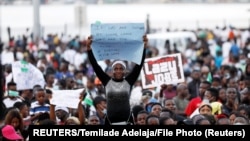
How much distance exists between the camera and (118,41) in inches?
416

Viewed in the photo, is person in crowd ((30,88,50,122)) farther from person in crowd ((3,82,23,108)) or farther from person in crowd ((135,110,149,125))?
person in crowd ((135,110,149,125))

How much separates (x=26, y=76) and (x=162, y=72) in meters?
2.06

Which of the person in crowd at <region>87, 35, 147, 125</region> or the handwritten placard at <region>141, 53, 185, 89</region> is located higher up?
the person in crowd at <region>87, 35, 147, 125</region>

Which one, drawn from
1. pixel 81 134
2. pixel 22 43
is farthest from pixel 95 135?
pixel 22 43

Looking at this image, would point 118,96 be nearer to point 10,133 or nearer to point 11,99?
point 10,133

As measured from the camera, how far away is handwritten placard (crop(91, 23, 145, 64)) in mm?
10477

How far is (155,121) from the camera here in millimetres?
10750

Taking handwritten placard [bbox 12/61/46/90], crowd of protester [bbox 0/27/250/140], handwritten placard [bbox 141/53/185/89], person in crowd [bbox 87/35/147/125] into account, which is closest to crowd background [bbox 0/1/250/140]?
crowd of protester [bbox 0/27/250/140]

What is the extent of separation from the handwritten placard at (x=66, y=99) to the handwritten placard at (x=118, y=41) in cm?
71

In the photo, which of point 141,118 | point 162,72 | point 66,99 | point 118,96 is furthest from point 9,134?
point 162,72

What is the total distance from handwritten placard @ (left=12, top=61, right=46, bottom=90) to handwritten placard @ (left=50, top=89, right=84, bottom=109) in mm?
3332

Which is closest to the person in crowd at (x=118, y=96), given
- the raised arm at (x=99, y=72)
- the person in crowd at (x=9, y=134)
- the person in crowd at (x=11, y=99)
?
the raised arm at (x=99, y=72)

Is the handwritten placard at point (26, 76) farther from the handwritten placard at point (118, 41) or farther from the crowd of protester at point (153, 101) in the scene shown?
the handwritten placard at point (118, 41)

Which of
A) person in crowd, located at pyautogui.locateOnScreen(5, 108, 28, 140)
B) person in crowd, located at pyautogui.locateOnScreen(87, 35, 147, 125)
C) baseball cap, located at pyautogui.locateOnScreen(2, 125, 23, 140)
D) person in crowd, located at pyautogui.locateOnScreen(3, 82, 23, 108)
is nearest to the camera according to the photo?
baseball cap, located at pyautogui.locateOnScreen(2, 125, 23, 140)
